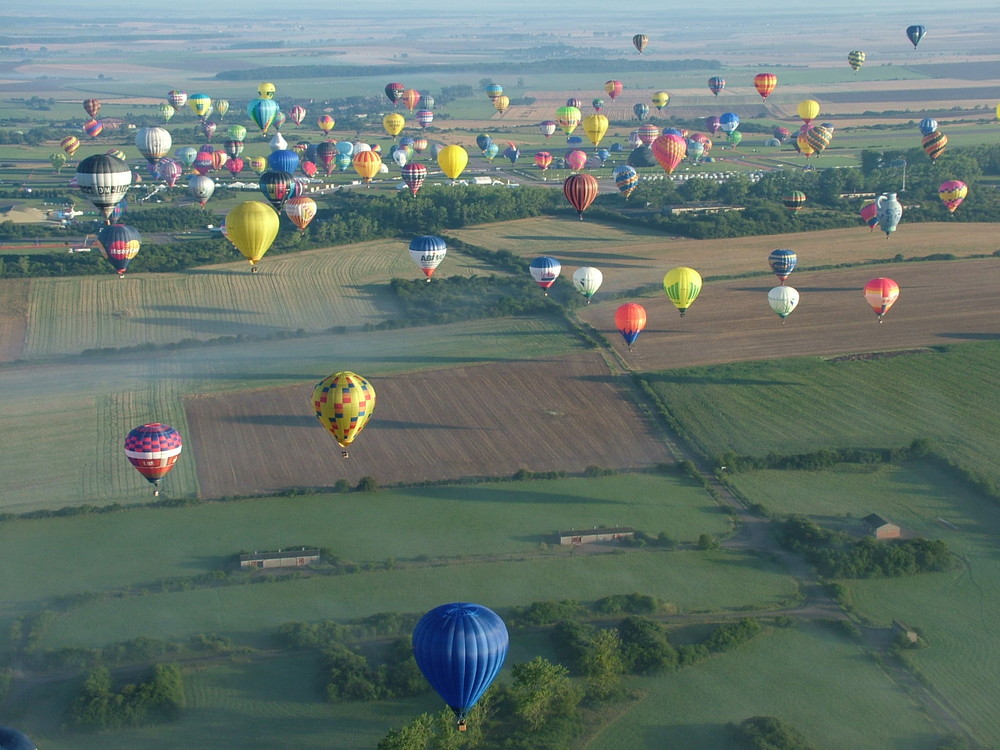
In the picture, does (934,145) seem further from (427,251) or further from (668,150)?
(427,251)

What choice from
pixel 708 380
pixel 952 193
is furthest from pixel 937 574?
pixel 952 193

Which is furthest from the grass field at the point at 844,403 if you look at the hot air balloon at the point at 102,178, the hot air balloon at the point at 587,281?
the hot air balloon at the point at 102,178

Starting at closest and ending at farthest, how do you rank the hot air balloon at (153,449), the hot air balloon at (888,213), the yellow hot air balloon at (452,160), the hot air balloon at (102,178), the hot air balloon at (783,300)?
1. the hot air balloon at (153,449)
2. the hot air balloon at (783,300)
3. the hot air balloon at (102,178)
4. the hot air balloon at (888,213)
5. the yellow hot air balloon at (452,160)

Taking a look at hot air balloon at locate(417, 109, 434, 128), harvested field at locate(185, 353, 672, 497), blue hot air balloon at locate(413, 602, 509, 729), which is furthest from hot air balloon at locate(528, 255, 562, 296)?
hot air balloon at locate(417, 109, 434, 128)

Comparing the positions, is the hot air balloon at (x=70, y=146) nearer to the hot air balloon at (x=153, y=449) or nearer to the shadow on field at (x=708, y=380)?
the shadow on field at (x=708, y=380)

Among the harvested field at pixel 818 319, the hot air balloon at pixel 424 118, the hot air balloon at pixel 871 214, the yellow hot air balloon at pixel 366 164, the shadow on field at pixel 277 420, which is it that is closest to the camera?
the shadow on field at pixel 277 420

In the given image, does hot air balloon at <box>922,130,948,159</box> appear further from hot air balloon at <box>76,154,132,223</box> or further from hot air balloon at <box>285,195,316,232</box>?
hot air balloon at <box>76,154,132,223</box>
